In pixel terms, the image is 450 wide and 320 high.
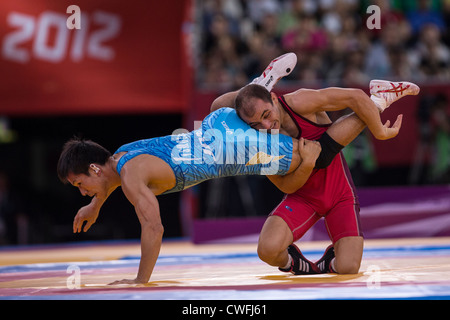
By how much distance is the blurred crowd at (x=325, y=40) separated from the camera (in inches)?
284

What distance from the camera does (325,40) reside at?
768 cm

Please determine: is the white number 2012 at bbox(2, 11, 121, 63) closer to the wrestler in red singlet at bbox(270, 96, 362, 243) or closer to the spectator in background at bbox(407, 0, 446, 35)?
the wrestler in red singlet at bbox(270, 96, 362, 243)

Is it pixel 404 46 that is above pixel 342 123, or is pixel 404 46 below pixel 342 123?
above

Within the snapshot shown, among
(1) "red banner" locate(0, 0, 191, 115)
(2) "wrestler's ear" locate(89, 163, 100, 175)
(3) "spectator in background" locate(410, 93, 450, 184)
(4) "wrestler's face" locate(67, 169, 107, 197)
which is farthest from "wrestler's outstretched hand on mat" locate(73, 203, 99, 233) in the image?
(3) "spectator in background" locate(410, 93, 450, 184)

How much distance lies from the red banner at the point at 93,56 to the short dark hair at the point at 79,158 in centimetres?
353

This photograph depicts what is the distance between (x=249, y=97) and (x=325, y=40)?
4719mm

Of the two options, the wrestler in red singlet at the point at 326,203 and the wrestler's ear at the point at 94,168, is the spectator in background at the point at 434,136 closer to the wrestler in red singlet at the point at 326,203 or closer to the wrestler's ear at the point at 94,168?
the wrestler in red singlet at the point at 326,203

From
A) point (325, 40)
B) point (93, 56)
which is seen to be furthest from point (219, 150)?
point (325, 40)

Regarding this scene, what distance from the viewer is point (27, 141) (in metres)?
8.82

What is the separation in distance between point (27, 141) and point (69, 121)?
943 mm

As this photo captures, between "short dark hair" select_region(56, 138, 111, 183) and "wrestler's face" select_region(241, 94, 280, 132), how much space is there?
2.61 feet
